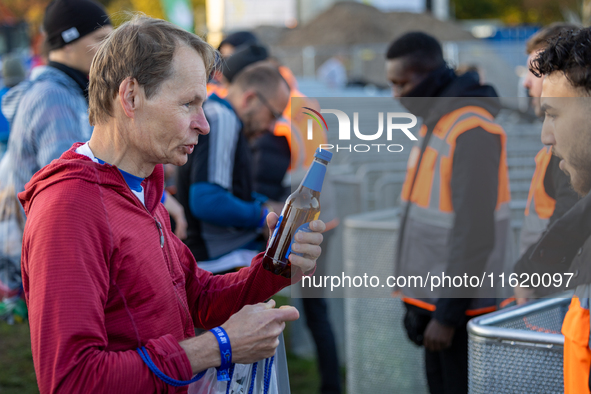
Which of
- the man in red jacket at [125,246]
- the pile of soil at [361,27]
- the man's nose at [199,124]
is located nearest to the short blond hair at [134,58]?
the man in red jacket at [125,246]

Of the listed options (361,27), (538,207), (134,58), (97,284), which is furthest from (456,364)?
(361,27)

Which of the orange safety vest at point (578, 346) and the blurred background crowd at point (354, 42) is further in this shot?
the blurred background crowd at point (354, 42)

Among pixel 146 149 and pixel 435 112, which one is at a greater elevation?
pixel 146 149

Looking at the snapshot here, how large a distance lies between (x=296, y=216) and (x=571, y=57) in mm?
898

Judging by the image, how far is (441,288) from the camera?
2.49 metres

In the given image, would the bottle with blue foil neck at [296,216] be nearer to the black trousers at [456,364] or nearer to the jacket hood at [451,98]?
the jacket hood at [451,98]

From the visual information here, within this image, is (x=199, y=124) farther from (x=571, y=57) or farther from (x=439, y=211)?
(x=439, y=211)

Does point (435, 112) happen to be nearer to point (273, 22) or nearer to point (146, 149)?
point (146, 149)

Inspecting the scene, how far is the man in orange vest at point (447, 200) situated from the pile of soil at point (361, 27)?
31.1m

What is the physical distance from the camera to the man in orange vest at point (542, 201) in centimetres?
214

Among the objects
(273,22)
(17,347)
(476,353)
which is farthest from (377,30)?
(476,353)

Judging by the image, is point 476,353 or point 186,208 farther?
point 186,208

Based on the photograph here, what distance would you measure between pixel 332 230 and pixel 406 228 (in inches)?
54.9

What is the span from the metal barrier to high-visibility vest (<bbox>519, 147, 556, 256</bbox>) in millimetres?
627
